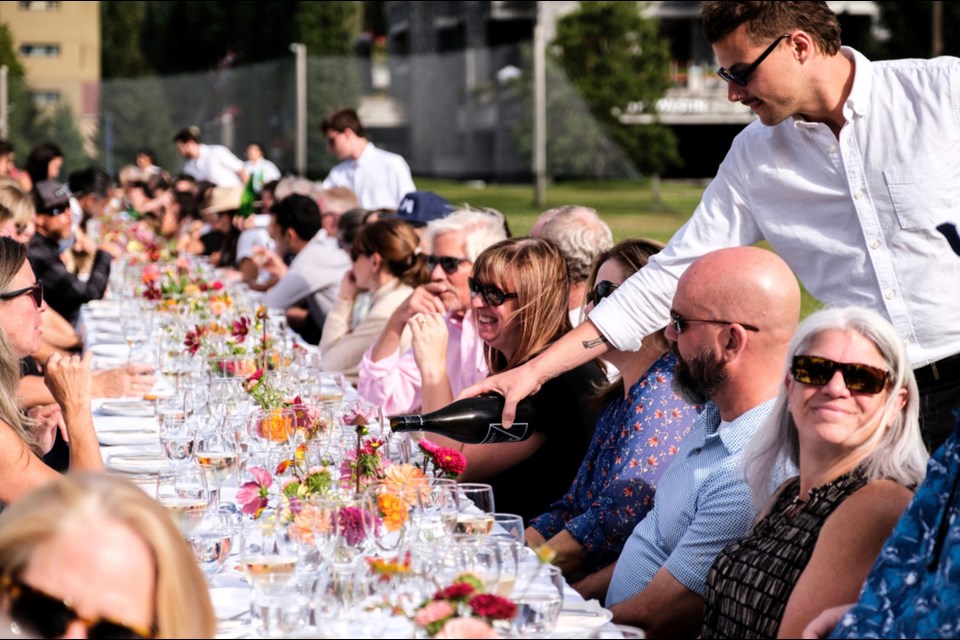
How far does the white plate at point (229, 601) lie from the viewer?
2323 mm

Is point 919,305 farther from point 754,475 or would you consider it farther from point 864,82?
point 754,475

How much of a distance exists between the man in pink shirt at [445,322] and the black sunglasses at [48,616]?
10.2 feet

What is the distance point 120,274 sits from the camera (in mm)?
9602

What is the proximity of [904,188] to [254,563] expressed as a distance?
1.80 meters

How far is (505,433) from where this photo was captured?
11.2 ft

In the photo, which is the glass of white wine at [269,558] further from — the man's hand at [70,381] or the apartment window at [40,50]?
the apartment window at [40,50]

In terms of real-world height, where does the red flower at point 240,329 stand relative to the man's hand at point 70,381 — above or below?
below

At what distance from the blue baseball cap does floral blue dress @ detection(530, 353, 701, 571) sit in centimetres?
329

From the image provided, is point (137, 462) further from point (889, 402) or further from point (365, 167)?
point (365, 167)

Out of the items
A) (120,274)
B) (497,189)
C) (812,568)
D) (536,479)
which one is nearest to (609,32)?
(497,189)

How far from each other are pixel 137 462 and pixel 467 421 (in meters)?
1.00

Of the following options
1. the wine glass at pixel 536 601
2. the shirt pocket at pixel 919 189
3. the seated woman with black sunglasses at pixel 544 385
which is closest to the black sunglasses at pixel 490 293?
the seated woman with black sunglasses at pixel 544 385

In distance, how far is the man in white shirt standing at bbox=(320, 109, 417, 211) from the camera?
10727mm

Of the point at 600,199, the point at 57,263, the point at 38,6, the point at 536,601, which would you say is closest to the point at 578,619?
the point at 536,601
